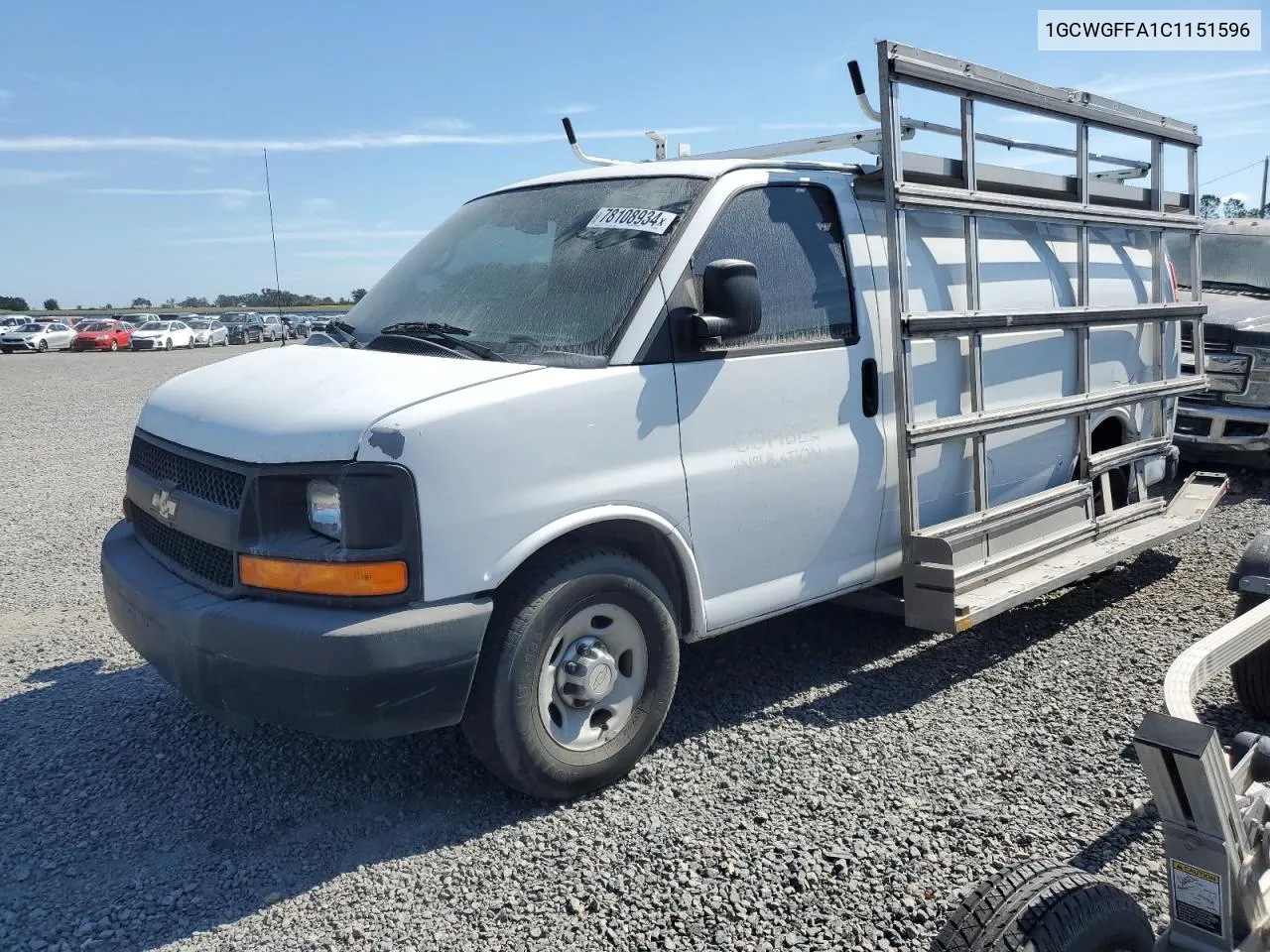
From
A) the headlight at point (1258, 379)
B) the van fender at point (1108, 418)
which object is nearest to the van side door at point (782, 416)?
the van fender at point (1108, 418)

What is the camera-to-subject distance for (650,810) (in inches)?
136

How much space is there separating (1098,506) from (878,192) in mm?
2516

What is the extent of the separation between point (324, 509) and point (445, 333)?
97 cm

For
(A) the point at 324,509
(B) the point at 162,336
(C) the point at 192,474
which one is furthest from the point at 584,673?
(B) the point at 162,336

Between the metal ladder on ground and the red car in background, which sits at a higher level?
the red car in background

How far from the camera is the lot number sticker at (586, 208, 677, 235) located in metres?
3.82

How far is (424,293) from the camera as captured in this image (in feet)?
13.8

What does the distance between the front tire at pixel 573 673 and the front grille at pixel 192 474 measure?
92cm

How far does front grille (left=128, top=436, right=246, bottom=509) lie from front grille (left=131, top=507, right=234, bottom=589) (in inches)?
6.2

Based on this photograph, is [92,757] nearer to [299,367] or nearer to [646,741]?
[299,367]

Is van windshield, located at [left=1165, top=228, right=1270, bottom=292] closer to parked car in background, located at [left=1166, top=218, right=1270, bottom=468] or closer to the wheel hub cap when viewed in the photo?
parked car in background, located at [left=1166, top=218, right=1270, bottom=468]

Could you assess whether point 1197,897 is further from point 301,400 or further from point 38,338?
point 38,338

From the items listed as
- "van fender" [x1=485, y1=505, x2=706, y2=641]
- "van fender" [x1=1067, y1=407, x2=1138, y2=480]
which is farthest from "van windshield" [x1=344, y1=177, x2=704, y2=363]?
"van fender" [x1=1067, y1=407, x2=1138, y2=480]

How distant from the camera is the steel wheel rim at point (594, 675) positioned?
136 inches
